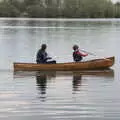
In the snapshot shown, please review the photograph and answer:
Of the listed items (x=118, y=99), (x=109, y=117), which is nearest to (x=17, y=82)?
(x=118, y=99)

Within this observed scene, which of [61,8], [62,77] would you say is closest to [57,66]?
[62,77]

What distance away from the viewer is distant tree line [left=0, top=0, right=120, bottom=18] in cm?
12556

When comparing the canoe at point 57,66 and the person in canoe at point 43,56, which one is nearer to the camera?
the person in canoe at point 43,56

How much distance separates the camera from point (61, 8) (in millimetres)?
Result: 130875

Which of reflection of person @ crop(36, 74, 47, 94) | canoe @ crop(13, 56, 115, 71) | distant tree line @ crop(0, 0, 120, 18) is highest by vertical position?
distant tree line @ crop(0, 0, 120, 18)

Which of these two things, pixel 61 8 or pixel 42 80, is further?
pixel 61 8

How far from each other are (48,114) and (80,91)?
13.2 feet

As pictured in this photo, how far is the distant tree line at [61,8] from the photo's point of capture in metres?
126

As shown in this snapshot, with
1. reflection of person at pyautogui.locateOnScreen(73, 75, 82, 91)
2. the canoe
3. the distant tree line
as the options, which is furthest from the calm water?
the distant tree line

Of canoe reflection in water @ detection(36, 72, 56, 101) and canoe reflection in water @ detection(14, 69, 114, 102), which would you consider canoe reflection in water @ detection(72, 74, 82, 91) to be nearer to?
canoe reflection in water @ detection(14, 69, 114, 102)

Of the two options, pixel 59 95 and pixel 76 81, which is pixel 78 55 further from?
pixel 59 95

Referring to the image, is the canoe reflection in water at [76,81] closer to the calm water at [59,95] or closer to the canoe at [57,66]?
the calm water at [59,95]

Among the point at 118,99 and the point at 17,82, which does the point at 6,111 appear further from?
the point at 17,82

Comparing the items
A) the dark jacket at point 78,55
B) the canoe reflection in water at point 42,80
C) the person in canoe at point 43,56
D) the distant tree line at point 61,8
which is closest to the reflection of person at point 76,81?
the canoe reflection in water at point 42,80
